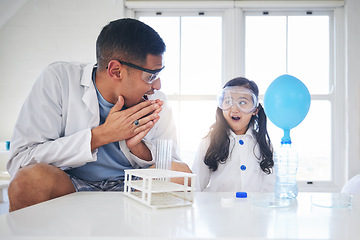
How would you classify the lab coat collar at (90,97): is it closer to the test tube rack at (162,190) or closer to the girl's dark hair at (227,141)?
the test tube rack at (162,190)

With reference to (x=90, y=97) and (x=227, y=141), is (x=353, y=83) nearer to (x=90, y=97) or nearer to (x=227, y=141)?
(x=227, y=141)

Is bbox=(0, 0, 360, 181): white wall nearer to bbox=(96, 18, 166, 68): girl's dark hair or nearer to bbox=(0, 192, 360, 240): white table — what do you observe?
bbox=(96, 18, 166, 68): girl's dark hair

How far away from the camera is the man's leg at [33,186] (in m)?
1.09

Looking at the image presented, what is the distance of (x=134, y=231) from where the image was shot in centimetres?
60

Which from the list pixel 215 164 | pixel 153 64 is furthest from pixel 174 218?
pixel 215 164

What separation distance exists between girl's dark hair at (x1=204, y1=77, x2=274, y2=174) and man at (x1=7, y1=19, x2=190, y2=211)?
51cm

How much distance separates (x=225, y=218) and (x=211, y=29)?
8.73 feet

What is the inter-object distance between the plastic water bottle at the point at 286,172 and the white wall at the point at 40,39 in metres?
2.28

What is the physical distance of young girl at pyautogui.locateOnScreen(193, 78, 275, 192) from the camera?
75.1 inches

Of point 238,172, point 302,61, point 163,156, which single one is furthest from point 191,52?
point 163,156

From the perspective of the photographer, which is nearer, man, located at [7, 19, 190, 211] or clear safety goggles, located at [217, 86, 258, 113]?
man, located at [7, 19, 190, 211]

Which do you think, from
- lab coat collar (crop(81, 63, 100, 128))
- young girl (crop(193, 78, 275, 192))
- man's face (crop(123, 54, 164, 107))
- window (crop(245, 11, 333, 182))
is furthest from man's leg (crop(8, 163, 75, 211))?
window (crop(245, 11, 333, 182))

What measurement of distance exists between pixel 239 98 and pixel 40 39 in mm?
2053

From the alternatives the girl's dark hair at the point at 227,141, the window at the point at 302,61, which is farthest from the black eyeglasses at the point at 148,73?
the window at the point at 302,61
